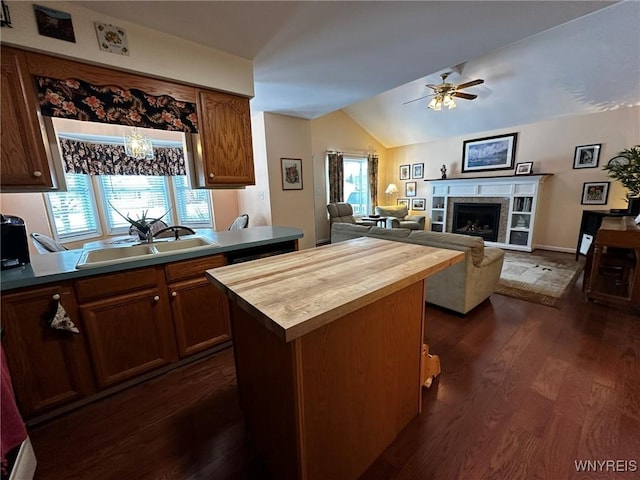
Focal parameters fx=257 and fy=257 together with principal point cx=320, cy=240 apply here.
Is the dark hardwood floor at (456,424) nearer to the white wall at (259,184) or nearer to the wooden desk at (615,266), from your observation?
the wooden desk at (615,266)

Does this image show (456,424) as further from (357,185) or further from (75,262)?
(357,185)

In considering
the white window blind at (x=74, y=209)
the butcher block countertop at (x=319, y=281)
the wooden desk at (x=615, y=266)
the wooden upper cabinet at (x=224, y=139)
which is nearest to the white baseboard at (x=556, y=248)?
the wooden desk at (x=615, y=266)

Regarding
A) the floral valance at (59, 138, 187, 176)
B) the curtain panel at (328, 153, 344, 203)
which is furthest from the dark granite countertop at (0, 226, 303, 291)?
the curtain panel at (328, 153, 344, 203)

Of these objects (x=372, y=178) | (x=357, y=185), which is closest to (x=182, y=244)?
(x=357, y=185)

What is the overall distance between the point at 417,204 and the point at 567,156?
9.82 ft

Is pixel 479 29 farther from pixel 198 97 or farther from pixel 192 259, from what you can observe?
pixel 192 259

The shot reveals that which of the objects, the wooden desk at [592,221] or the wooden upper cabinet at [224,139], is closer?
A: the wooden upper cabinet at [224,139]

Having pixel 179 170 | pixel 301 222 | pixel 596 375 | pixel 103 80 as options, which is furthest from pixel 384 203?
pixel 103 80

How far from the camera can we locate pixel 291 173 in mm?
4359

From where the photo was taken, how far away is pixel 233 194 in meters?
5.60

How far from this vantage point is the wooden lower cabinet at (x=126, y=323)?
1.56 m

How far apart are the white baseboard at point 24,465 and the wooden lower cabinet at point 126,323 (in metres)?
0.42

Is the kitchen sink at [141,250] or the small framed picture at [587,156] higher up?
the small framed picture at [587,156]

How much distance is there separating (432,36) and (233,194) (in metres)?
4.57
